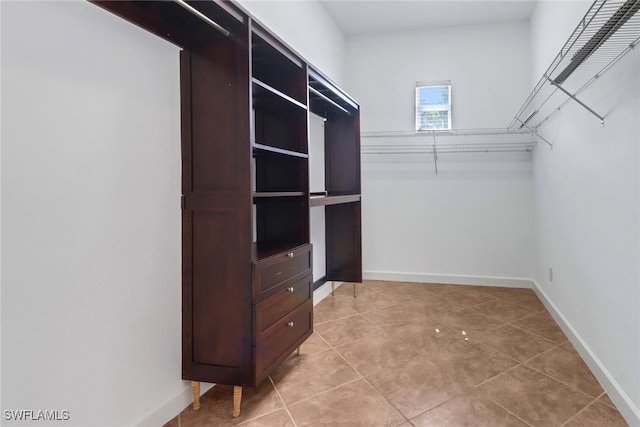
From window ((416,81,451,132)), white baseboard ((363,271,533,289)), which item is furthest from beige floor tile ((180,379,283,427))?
window ((416,81,451,132))

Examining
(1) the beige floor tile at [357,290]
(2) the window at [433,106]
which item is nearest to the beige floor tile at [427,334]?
(1) the beige floor tile at [357,290]

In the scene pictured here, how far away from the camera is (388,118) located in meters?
4.17

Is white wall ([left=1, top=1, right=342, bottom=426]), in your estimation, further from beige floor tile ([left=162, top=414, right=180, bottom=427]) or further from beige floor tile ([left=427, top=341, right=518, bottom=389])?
beige floor tile ([left=427, top=341, right=518, bottom=389])

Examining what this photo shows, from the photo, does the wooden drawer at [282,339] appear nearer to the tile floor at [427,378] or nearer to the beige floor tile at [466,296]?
the tile floor at [427,378]

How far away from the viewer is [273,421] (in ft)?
5.32

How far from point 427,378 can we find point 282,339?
85 cm

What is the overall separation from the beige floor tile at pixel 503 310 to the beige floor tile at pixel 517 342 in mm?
249

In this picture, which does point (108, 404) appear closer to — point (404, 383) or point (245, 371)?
point (245, 371)

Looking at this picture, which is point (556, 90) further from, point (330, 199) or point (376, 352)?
point (376, 352)

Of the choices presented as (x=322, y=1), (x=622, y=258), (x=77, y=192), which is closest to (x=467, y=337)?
(x=622, y=258)

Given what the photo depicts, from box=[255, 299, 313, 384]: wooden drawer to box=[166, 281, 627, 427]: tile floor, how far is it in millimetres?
197

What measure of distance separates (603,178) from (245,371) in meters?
2.03

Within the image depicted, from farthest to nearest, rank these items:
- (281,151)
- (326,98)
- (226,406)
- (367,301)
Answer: (367,301)
(326,98)
(281,151)
(226,406)

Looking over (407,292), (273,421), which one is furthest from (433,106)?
(273,421)
